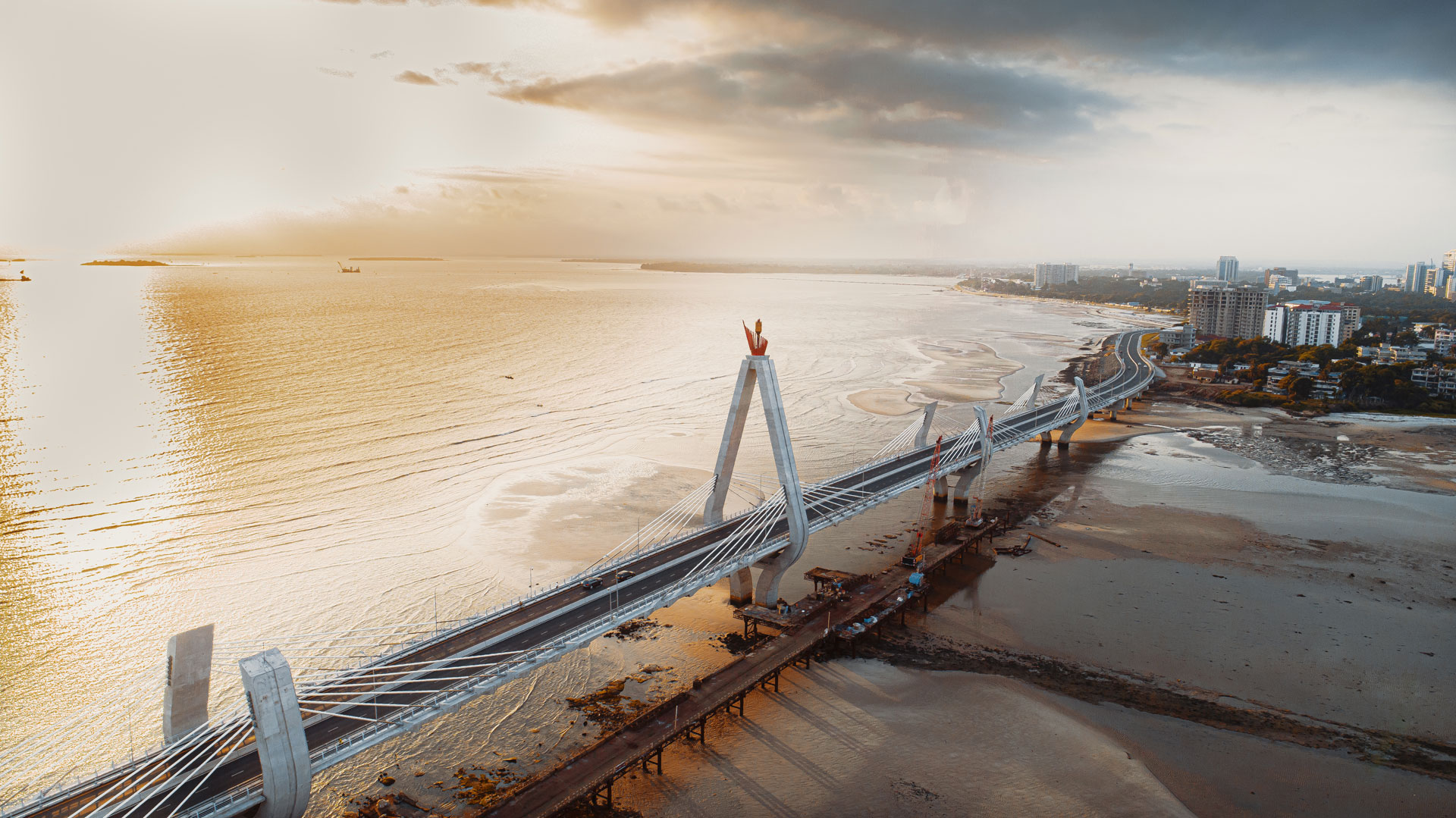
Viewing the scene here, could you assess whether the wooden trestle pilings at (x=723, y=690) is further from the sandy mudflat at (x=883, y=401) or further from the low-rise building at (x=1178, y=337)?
the low-rise building at (x=1178, y=337)

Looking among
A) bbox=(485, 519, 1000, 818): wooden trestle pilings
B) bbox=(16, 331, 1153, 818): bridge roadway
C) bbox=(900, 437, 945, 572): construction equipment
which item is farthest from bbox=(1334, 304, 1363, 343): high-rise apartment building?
bbox=(485, 519, 1000, 818): wooden trestle pilings

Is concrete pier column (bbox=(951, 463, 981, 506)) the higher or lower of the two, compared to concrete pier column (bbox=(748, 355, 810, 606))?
lower

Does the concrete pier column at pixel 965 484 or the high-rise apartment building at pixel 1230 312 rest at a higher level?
the high-rise apartment building at pixel 1230 312

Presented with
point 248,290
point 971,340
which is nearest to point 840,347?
point 971,340

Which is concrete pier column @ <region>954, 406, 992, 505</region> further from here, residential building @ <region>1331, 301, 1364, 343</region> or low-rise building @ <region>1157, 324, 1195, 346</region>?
residential building @ <region>1331, 301, 1364, 343</region>

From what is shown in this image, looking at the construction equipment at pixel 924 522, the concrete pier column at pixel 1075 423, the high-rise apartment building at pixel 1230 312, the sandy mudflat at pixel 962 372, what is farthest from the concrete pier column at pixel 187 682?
the high-rise apartment building at pixel 1230 312

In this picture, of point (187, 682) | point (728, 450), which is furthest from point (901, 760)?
point (187, 682)
